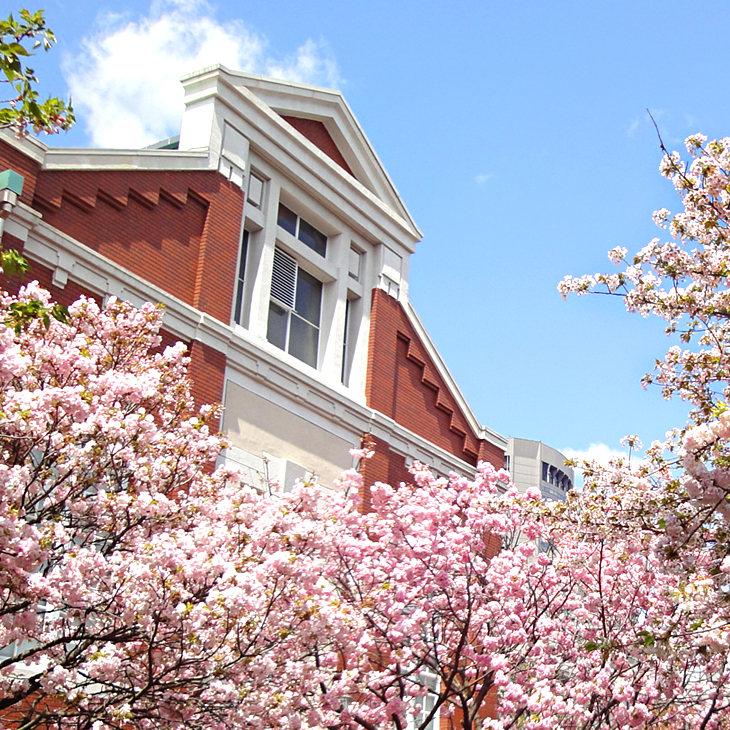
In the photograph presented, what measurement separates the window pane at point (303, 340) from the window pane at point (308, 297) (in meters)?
0.20

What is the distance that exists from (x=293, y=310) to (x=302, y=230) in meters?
2.12

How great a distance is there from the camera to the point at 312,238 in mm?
22328

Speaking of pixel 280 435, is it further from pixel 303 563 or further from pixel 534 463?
pixel 534 463

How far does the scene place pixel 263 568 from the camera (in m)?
9.80

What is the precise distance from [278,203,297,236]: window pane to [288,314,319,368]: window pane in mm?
1992

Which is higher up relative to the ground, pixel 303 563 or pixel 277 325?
pixel 277 325

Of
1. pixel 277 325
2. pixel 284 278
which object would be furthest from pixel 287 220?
pixel 277 325

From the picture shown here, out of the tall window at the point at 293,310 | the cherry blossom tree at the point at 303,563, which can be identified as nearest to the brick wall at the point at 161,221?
the tall window at the point at 293,310

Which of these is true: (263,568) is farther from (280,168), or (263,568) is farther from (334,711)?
(280,168)

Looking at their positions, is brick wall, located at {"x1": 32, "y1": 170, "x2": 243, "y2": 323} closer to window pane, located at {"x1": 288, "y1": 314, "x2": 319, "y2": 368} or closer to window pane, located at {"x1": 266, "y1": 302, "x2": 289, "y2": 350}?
window pane, located at {"x1": 266, "y1": 302, "x2": 289, "y2": 350}

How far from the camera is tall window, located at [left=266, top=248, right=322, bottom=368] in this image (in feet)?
67.6

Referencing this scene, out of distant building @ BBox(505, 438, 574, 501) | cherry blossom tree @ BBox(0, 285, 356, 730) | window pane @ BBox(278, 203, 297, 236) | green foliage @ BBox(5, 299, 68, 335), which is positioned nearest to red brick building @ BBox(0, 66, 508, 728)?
window pane @ BBox(278, 203, 297, 236)

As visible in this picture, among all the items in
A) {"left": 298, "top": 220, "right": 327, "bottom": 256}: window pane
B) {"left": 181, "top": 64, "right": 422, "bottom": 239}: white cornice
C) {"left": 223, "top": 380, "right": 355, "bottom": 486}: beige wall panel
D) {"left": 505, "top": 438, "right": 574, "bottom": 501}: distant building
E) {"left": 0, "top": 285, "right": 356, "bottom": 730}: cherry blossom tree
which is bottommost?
{"left": 0, "top": 285, "right": 356, "bottom": 730}: cherry blossom tree

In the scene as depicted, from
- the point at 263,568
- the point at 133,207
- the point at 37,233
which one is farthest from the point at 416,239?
the point at 263,568
